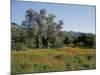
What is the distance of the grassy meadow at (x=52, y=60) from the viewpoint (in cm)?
283

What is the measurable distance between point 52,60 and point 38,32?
400 mm

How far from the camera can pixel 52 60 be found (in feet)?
9.77

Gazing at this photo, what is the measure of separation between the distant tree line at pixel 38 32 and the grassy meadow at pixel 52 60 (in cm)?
8

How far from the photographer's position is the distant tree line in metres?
2.83

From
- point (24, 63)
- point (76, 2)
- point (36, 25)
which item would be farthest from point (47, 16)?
point (24, 63)

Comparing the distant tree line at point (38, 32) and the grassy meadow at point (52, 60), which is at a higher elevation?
the distant tree line at point (38, 32)

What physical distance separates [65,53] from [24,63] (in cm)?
56

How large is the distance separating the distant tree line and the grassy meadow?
0.08 m

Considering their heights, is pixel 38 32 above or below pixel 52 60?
above

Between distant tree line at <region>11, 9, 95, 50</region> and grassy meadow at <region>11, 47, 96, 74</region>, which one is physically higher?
distant tree line at <region>11, 9, 95, 50</region>

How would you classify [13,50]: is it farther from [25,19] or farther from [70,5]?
[70,5]

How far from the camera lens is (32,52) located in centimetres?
290

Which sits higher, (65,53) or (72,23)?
(72,23)

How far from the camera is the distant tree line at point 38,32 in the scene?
9.30 feet
